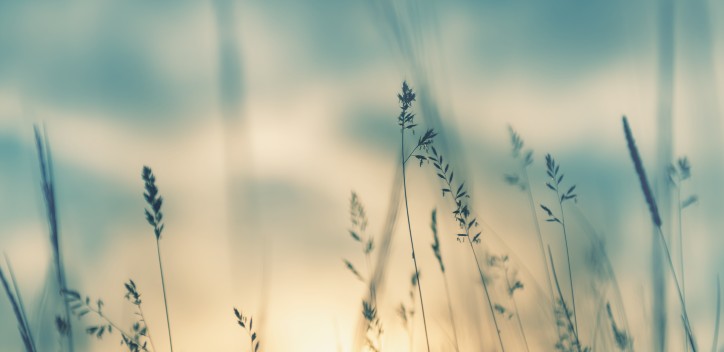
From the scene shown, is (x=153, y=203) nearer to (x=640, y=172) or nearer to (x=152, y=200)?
(x=152, y=200)

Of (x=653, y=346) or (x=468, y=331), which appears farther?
(x=468, y=331)

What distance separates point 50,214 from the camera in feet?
4.87

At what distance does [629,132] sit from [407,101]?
0.76 metres

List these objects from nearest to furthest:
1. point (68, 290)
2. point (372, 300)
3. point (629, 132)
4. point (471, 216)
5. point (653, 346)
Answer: point (629, 132) < point (68, 290) < point (653, 346) < point (471, 216) < point (372, 300)

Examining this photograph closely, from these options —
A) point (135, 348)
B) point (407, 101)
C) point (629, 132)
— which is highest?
point (407, 101)

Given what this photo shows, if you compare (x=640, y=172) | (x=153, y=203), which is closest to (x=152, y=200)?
(x=153, y=203)

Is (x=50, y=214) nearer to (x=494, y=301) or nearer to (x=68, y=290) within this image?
(x=68, y=290)

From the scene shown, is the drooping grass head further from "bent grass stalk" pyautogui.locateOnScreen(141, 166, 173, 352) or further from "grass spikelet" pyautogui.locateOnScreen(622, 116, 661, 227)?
"grass spikelet" pyautogui.locateOnScreen(622, 116, 661, 227)

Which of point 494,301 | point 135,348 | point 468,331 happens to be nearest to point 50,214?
point 135,348

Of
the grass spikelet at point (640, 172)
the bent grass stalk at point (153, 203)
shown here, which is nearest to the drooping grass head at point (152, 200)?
the bent grass stalk at point (153, 203)

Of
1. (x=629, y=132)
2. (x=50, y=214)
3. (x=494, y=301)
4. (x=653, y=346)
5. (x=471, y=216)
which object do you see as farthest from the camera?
(x=494, y=301)

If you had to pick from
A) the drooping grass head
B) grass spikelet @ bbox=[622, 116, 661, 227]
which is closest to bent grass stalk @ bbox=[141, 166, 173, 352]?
the drooping grass head

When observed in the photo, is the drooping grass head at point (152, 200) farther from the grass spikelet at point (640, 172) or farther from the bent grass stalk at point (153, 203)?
the grass spikelet at point (640, 172)

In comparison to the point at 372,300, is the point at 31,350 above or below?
above
